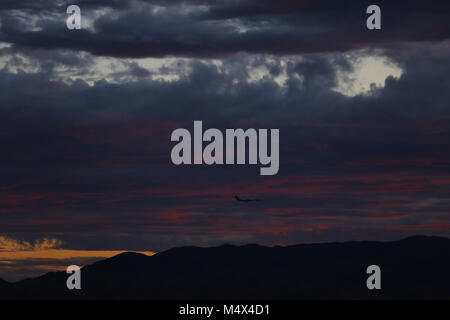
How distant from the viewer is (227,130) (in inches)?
Answer: 3738

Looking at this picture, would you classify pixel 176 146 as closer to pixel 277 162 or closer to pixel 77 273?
pixel 277 162

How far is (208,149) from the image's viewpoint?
96688mm

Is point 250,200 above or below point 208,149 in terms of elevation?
below

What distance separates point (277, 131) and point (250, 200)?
10.0m
